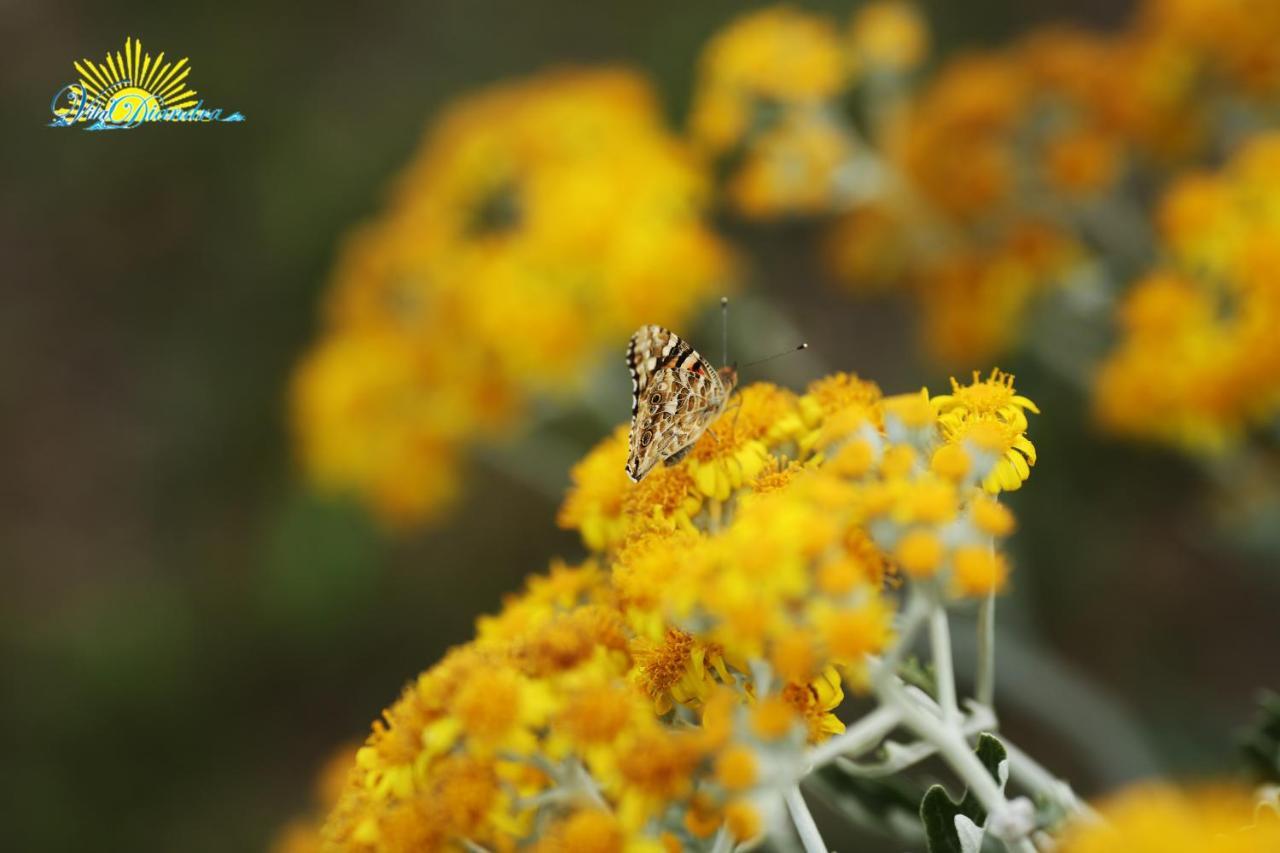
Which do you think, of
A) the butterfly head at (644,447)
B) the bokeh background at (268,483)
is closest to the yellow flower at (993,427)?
the butterfly head at (644,447)

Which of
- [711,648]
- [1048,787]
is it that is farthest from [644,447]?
[1048,787]

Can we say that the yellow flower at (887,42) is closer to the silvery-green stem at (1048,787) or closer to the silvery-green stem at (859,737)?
the silvery-green stem at (1048,787)

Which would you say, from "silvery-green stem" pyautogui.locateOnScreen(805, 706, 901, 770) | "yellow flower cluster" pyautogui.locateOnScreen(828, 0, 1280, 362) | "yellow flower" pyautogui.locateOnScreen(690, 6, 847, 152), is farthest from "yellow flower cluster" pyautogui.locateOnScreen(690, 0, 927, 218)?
"silvery-green stem" pyautogui.locateOnScreen(805, 706, 901, 770)

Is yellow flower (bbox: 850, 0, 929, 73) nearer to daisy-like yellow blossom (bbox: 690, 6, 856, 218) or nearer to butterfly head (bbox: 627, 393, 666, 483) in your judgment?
daisy-like yellow blossom (bbox: 690, 6, 856, 218)

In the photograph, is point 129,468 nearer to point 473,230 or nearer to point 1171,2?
point 473,230

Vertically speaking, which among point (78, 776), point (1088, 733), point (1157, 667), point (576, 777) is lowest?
point (576, 777)

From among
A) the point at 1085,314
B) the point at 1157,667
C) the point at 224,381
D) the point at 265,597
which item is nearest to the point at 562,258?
the point at 1085,314
